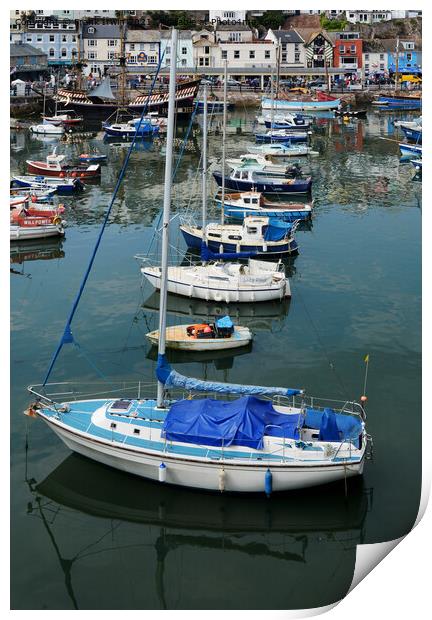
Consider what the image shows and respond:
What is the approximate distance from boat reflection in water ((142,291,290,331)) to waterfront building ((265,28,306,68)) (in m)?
84.6

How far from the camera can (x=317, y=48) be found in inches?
4446

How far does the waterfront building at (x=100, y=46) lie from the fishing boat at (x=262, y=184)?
205 feet

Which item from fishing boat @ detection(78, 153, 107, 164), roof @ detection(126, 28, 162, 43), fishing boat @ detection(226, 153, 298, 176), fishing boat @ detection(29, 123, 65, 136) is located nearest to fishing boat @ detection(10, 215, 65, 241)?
fishing boat @ detection(226, 153, 298, 176)

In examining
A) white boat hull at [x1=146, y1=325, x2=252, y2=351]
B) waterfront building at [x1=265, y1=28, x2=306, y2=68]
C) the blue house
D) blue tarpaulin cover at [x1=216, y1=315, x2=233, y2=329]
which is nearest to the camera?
white boat hull at [x1=146, y1=325, x2=252, y2=351]

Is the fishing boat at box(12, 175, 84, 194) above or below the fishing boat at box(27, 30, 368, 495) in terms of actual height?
above

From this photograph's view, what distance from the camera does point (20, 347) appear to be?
27688 mm

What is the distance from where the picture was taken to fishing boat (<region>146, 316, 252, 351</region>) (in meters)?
27.0

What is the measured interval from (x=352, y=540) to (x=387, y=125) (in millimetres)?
69830

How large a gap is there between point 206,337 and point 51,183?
27.6 metres

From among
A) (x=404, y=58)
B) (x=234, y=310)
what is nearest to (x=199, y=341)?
(x=234, y=310)

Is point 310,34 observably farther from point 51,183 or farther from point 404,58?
point 51,183

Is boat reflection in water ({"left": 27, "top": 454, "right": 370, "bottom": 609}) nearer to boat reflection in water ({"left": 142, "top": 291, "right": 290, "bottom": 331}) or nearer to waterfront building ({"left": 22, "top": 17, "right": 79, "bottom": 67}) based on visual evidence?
boat reflection in water ({"left": 142, "top": 291, "right": 290, "bottom": 331})

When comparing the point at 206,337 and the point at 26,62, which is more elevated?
the point at 26,62

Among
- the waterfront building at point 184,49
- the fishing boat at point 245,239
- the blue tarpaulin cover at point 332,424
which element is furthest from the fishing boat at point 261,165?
the waterfront building at point 184,49
